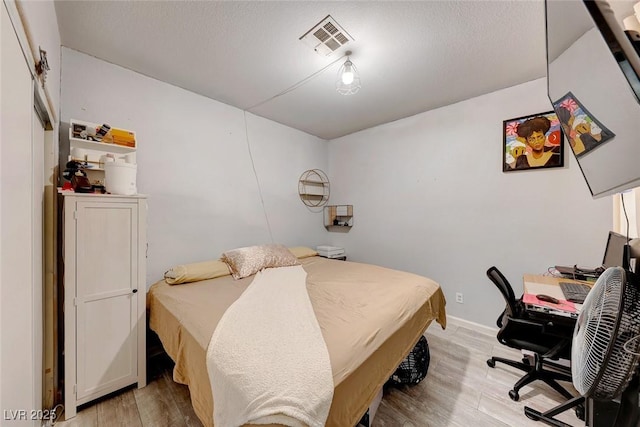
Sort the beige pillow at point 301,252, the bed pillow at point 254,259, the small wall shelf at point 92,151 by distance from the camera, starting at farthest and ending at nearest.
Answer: the beige pillow at point 301,252 < the bed pillow at point 254,259 < the small wall shelf at point 92,151

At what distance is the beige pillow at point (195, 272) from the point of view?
82.2 inches

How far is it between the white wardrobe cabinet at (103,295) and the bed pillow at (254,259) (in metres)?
0.78

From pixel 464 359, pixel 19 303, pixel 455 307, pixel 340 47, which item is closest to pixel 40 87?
pixel 19 303

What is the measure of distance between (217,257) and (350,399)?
7.39ft

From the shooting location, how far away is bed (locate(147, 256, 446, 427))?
1.04m

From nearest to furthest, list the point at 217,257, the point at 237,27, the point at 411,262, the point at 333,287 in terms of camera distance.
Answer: the point at 237,27, the point at 333,287, the point at 217,257, the point at 411,262

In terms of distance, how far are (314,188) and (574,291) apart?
320 centimetres

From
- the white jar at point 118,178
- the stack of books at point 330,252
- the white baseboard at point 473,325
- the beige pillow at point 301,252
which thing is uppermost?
the white jar at point 118,178

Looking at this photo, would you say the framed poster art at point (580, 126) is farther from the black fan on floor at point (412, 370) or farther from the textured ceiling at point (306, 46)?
the black fan on floor at point (412, 370)

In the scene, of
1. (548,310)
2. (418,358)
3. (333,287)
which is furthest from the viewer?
(333,287)

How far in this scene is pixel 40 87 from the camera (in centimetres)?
118

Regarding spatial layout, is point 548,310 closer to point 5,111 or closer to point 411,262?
point 411,262

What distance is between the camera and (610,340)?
58 centimetres

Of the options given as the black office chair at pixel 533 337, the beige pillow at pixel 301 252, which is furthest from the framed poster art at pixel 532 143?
the beige pillow at pixel 301 252
